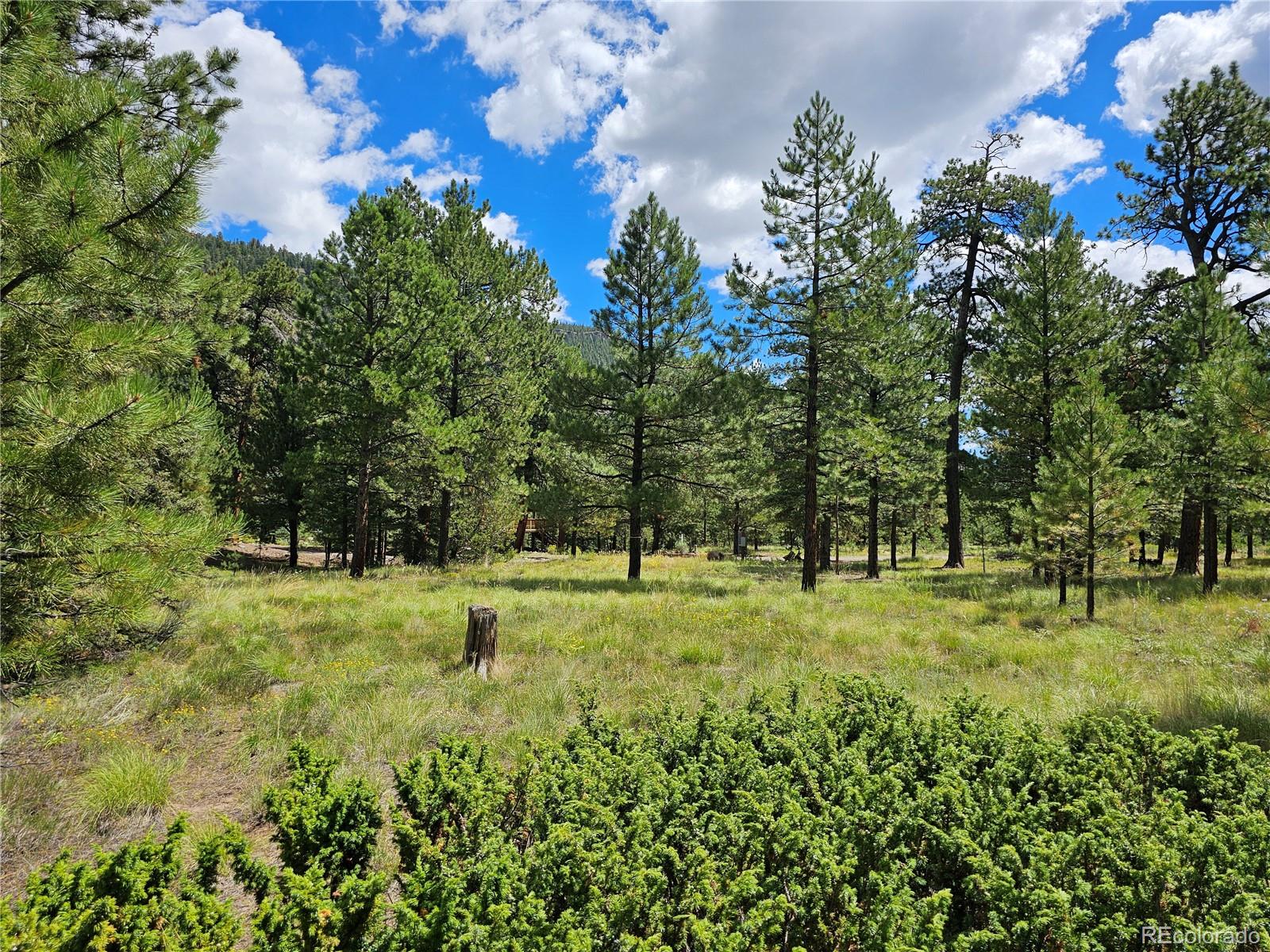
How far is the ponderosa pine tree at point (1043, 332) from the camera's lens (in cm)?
1608

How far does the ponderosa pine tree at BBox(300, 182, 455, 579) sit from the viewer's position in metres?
15.0

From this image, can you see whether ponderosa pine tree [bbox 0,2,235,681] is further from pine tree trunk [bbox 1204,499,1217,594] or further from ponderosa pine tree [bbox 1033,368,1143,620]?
pine tree trunk [bbox 1204,499,1217,594]

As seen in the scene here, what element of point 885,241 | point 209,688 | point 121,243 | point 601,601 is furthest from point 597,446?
point 121,243

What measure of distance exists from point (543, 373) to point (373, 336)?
9501 mm

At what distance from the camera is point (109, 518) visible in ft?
11.3

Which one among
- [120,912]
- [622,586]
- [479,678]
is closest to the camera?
[120,912]

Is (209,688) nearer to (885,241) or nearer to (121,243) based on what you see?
(121,243)

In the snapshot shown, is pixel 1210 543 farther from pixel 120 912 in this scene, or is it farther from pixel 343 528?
pixel 343 528

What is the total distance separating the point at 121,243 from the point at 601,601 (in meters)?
9.83

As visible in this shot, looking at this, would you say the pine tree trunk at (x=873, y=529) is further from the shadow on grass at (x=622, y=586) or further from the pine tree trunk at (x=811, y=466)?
the shadow on grass at (x=622, y=586)

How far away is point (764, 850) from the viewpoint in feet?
9.92

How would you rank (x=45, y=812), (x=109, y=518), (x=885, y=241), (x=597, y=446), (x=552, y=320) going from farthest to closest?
1. (x=552, y=320)
2. (x=597, y=446)
3. (x=885, y=241)
4. (x=45, y=812)
5. (x=109, y=518)

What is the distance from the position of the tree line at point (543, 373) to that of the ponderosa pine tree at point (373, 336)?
0.11m

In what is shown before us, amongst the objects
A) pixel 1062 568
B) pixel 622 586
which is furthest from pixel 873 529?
pixel 622 586
